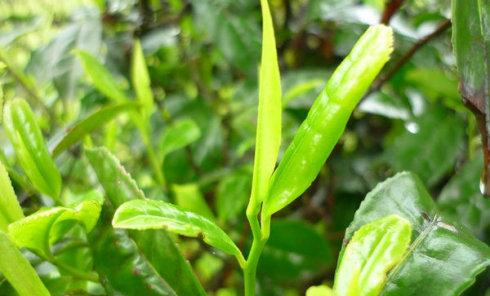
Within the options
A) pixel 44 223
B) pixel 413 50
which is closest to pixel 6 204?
pixel 44 223

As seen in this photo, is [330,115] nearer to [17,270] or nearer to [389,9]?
[17,270]

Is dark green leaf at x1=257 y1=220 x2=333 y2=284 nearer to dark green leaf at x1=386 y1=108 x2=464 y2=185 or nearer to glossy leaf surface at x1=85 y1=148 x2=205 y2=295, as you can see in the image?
dark green leaf at x1=386 y1=108 x2=464 y2=185

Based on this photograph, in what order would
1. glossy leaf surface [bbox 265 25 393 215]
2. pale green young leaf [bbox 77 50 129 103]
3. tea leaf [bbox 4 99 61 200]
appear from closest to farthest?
1. glossy leaf surface [bbox 265 25 393 215]
2. tea leaf [bbox 4 99 61 200]
3. pale green young leaf [bbox 77 50 129 103]

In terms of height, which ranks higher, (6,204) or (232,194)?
(6,204)

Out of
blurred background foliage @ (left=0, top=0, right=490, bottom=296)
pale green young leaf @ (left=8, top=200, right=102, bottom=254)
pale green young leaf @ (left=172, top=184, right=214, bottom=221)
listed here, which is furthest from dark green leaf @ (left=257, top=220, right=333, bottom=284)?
pale green young leaf @ (left=8, top=200, right=102, bottom=254)

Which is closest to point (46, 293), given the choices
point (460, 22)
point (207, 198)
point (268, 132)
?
point (268, 132)
